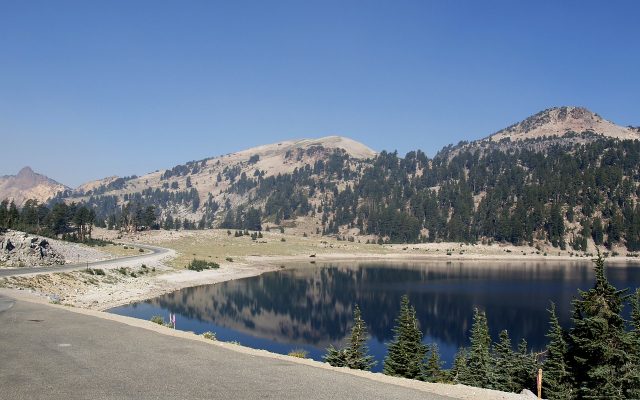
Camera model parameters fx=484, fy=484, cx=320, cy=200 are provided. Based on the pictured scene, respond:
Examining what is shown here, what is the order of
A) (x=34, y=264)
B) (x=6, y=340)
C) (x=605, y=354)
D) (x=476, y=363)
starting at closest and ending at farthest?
(x=6, y=340)
(x=605, y=354)
(x=476, y=363)
(x=34, y=264)

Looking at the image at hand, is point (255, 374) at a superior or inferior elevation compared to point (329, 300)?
superior

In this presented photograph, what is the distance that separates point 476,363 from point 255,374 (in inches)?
935

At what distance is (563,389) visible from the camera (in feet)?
101

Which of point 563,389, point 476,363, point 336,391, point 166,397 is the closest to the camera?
point 166,397

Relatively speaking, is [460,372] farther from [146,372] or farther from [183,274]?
[183,274]

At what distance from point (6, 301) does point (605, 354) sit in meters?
43.0

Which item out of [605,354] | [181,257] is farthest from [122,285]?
[605,354]

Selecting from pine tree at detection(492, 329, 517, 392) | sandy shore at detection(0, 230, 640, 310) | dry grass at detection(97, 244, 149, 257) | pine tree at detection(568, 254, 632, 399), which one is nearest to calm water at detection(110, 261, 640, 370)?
sandy shore at detection(0, 230, 640, 310)

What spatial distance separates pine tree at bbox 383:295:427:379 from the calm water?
32.6ft

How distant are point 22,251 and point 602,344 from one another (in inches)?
3095

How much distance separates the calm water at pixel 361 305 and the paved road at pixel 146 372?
27.2m

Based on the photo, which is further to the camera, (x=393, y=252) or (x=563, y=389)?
(x=393, y=252)

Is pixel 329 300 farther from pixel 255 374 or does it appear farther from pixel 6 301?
pixel 255 374

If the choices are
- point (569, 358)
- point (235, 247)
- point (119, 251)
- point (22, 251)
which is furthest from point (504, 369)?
point (235, 247)
